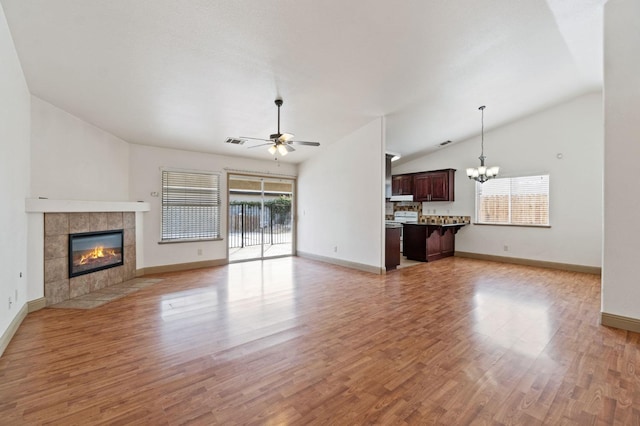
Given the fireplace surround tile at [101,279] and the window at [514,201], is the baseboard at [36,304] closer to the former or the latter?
the fireplace surround tile at [101,279]

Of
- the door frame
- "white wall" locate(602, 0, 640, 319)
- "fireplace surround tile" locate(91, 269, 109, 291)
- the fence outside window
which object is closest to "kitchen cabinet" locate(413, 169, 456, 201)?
the door frame

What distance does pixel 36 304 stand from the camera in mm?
3691

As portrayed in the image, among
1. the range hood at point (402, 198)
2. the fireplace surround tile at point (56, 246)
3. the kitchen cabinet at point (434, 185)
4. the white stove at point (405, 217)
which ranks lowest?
the fireplace surround tile at point (56, 246)

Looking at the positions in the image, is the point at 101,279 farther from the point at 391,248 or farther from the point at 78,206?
the point at 391,248

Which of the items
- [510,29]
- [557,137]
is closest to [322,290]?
[510,29]

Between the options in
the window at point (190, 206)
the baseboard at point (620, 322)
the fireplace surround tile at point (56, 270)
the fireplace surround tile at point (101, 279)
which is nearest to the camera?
the baseboard at point (620, 322)

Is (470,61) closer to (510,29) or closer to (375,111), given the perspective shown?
(510,29)

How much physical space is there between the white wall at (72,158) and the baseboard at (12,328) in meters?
1.62

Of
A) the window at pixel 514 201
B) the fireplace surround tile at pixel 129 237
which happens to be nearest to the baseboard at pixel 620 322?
the window at pixel 514 201

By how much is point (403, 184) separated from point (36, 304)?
8636 millimetres

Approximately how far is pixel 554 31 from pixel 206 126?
217 inches

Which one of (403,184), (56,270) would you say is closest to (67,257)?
(56,270)

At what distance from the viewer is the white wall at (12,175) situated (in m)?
2.66

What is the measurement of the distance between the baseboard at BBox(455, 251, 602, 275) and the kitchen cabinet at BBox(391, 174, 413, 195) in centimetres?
237
